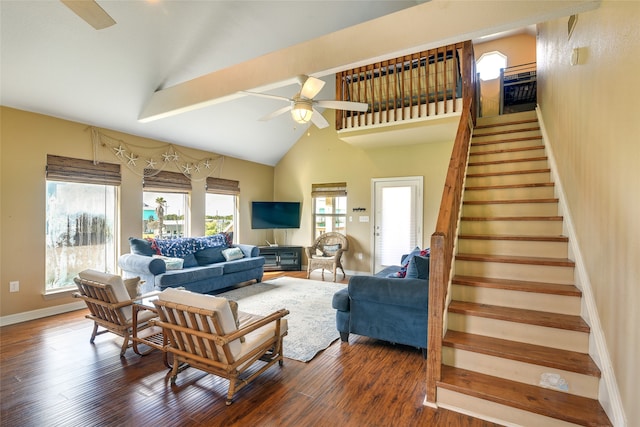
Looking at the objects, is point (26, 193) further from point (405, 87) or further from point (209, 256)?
point (405, 87)

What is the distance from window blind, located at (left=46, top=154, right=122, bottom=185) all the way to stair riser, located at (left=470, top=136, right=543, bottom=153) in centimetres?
539

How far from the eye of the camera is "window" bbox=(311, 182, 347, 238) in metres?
6.91

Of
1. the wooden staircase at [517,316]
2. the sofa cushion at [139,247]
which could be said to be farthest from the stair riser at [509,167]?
the sofa cushion at [139,247]

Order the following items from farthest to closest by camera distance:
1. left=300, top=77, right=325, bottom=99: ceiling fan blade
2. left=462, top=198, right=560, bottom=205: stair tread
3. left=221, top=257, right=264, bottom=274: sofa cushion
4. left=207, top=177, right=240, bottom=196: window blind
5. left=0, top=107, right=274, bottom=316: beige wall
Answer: left=207, top=177, right=240, bottom=196: window blind, left=221, top=257, right=264, bottom=274: sofa cushion, left=0, top=107, right=274, bottom=316: beige wall, left=462, top=198, right=560, bottom=205: stair tread, left=300, top=77, right=325, bottom=99: ceiling fan blade

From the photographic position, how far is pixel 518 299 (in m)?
2.42

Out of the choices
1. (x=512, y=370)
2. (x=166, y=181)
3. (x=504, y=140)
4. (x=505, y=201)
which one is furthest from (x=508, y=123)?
(x=166, y=181)

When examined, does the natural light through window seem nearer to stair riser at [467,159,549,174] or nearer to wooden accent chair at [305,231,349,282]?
stair riser at [467,159,549,174]

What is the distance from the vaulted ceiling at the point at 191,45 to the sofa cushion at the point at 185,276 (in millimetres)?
2320

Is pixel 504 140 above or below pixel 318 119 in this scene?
below

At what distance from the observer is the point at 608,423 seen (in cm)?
166

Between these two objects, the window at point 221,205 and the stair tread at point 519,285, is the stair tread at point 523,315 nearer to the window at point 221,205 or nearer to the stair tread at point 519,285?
the stair tread at point 519,285

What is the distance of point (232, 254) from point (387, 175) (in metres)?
3.50

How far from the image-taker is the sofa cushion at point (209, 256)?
5410mm

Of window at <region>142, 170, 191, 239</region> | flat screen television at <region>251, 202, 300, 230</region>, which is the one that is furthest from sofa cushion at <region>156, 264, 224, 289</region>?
flat screen television at <region>251, 202, 300, 230</region>
